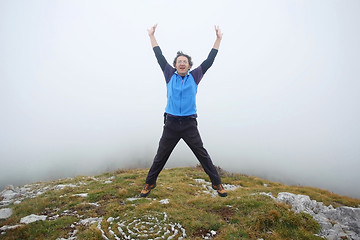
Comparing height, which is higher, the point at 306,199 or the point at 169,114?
the point at 169,114

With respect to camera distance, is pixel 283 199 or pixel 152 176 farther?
pixel 283 199

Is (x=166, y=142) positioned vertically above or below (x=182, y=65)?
below

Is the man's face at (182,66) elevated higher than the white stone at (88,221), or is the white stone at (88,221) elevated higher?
the man's face at (182,66)

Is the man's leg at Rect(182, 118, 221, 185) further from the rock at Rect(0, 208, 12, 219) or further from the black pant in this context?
the rock at Rect(0, 208, 12, 219)

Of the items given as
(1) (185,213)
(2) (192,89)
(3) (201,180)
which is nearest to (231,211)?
(1) (185,213)

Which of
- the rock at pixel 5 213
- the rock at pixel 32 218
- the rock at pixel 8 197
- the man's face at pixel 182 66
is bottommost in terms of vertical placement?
the rock at pixel 8 197

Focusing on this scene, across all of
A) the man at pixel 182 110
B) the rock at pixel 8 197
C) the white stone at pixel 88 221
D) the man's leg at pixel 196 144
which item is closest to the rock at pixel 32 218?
the white stone at pixel 88 221

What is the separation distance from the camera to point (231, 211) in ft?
29.1

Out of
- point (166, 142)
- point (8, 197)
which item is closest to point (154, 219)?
point (166, 142)

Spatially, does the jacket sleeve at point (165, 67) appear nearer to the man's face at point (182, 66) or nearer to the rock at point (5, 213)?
the man's face at point (182, 66)

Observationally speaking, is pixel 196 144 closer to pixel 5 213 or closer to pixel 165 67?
pixel 165 67

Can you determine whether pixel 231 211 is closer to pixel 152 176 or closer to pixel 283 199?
pixel 283 199

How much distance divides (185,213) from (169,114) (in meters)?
4.01

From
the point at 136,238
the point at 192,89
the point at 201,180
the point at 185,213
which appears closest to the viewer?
the point at 136,238
